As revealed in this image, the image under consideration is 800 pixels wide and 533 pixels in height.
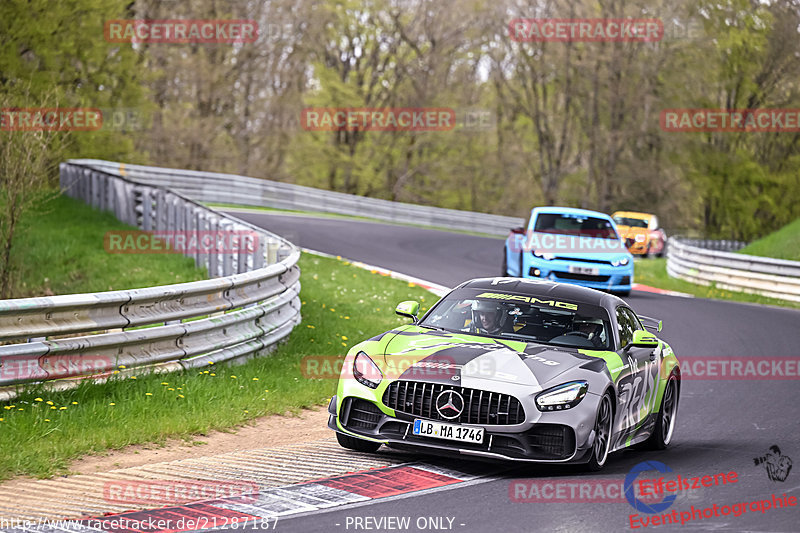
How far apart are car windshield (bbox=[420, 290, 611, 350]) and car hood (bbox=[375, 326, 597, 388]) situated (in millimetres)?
323

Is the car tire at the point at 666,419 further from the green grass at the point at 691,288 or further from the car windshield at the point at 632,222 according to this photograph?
the car windshield at the point at 632,222

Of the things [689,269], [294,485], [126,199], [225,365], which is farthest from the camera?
[689,269]

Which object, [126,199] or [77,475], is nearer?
[77,475]

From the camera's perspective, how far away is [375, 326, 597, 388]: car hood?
24.4 ft

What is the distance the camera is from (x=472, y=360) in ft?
25.0

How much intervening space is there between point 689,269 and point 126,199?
1394cm

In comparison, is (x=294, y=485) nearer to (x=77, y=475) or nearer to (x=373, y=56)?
(x=77, y=475)

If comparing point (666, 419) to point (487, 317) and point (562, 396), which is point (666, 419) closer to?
point (487, 317)

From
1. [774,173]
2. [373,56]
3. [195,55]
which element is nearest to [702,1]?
[774,173]

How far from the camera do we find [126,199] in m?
24.1

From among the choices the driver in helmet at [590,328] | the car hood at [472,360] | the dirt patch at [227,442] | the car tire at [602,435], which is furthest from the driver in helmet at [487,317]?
the dirt patch at [227,442]

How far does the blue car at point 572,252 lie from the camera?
19.9 m

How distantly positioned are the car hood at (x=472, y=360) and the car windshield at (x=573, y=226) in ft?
41.4

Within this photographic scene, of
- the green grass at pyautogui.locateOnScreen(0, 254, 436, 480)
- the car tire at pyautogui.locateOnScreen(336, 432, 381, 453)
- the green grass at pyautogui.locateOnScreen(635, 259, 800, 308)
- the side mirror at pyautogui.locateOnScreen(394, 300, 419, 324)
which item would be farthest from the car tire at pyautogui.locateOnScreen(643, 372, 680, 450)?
the green grass at pyautogui.locateOnScreen(635, 259, 800, 308)
